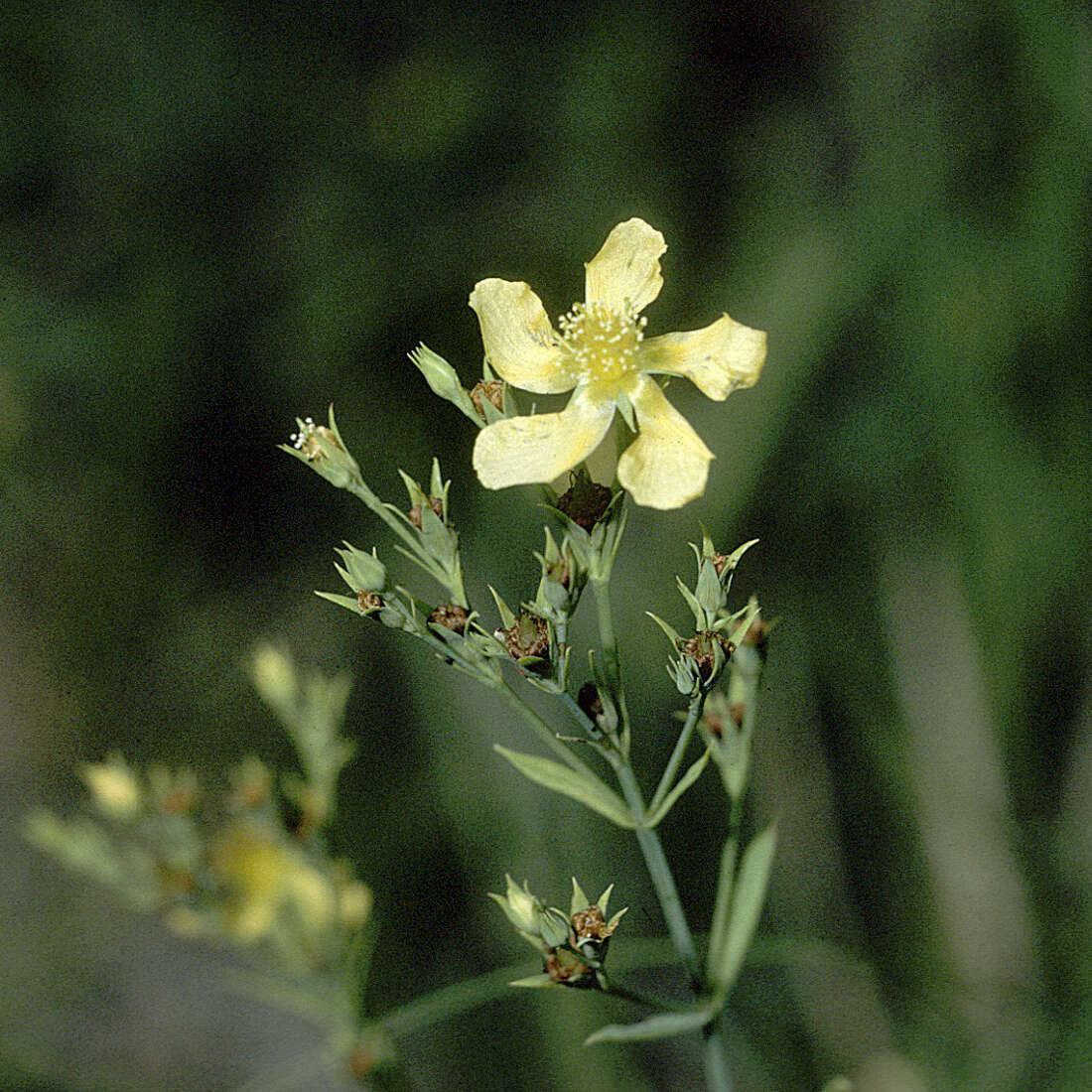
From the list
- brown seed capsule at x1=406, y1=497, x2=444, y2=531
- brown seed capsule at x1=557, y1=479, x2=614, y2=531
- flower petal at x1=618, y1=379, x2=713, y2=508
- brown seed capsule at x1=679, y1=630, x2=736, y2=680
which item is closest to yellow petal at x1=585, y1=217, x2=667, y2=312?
flower petal at x1=618, y1=379, x2=713, y2=508

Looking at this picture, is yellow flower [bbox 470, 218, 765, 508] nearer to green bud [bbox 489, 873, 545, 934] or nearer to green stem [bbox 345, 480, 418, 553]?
green stem [bbox 345, 480, 418, 553]

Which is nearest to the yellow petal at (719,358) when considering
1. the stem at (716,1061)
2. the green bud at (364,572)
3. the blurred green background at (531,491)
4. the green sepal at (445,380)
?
the green sepal at (445,380)

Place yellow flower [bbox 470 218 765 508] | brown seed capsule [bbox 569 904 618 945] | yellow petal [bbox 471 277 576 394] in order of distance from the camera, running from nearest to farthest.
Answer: brown seed capsule [bbox 569 904 618 945] → yellow flower [bbox 470 218 765 508] → yellow petal [bbox 471 277 576 394]

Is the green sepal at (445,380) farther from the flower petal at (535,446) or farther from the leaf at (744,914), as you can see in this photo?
the leaf at (744,914)

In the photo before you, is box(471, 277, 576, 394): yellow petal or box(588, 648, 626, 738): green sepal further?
box(471, 277, 576, 394): yellow petal

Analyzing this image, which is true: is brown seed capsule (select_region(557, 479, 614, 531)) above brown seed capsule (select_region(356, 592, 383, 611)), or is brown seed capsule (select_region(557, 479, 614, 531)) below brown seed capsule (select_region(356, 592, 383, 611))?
above

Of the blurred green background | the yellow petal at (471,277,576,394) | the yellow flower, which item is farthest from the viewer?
the blurred green background

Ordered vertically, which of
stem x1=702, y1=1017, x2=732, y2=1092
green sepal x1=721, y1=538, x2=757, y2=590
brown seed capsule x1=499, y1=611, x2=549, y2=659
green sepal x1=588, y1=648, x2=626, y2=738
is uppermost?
green sepal x1=721, y1=538, x2=757, y2=590
